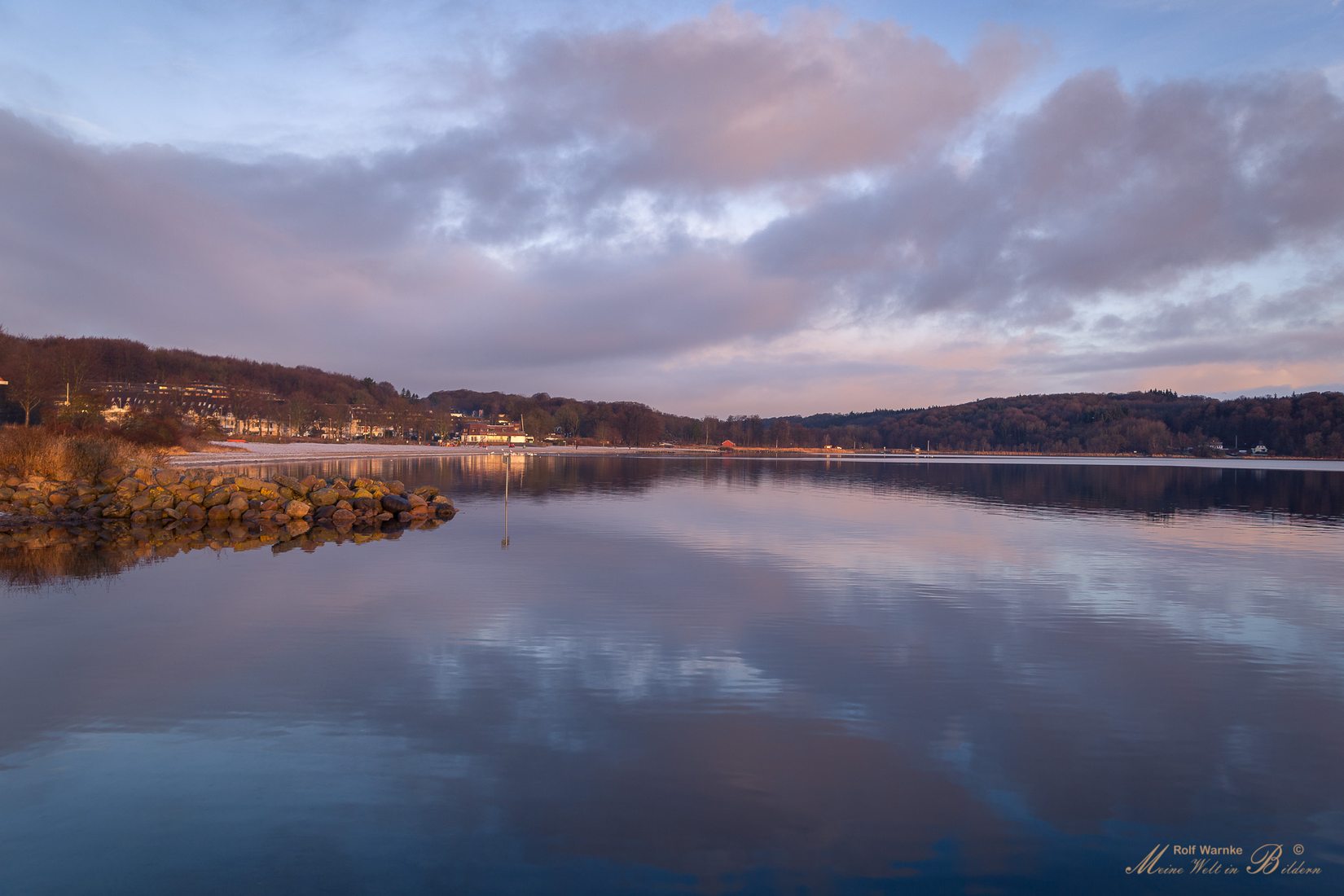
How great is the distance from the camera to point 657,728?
6637 mm

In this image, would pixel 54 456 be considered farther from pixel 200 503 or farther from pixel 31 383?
pixel 31 383

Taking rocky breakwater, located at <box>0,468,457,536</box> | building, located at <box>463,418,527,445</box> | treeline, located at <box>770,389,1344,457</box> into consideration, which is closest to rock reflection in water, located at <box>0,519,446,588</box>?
rocky breakwater, located at <box>0,468,457,536</box>

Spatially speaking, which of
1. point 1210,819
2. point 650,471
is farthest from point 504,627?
point 650,471

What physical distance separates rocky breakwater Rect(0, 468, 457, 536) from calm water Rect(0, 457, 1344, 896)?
662 cm

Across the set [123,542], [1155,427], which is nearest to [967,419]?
[1155,427]

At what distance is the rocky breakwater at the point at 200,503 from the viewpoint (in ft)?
65.7

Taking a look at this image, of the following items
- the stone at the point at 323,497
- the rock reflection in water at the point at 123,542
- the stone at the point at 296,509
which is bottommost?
the rock reflection in water at the point at 123,542

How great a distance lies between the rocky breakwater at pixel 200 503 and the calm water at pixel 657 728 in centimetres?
662

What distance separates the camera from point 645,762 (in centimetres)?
596

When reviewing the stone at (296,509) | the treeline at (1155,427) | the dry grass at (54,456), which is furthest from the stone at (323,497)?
the treeline at (1155,427)

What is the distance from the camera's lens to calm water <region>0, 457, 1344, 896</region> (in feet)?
15.5

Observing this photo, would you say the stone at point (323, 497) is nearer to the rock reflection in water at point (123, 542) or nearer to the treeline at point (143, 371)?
the rock reflection in water at point (123, 542)

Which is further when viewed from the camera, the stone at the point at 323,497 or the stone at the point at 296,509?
the stone at the point at 323,497

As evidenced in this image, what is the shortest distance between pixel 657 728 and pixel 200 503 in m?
19.2
